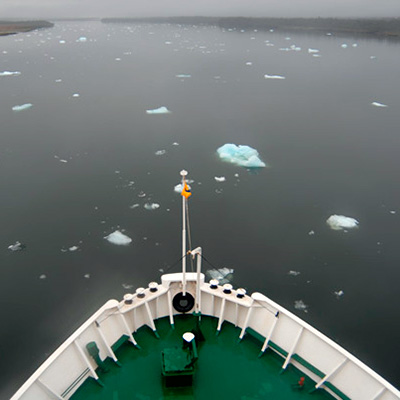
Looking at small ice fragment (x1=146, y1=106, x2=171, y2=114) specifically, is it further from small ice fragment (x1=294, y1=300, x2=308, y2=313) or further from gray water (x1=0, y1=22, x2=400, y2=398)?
small ice fragment (x1=294, y1=300, x2=308, y2=313)

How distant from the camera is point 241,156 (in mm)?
15859

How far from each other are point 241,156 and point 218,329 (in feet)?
35.5

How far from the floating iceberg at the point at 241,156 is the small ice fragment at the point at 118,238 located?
6981mm

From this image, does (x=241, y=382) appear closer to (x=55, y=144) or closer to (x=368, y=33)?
(x=55, y=144)

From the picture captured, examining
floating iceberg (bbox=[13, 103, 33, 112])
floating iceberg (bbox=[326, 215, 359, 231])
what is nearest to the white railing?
floating iceberg (bbox=[326, 215, 359, 231])

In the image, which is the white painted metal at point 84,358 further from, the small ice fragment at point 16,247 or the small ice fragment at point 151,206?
the small ice fragment at point 151,206

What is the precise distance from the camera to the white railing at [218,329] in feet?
16.4

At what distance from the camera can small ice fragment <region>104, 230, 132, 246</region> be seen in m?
10.5

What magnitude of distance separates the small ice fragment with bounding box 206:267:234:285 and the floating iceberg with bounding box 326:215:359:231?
4299 mm

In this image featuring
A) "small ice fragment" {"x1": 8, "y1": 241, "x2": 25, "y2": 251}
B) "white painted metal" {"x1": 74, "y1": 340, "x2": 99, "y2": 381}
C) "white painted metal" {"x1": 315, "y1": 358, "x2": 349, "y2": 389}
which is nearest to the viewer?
"white painted metal" {"x1": 315, "y1": 358, "x2": 349, "y2": 389}

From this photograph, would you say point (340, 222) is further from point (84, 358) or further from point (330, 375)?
point (84, 358)

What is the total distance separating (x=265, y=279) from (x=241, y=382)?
409 centimetres

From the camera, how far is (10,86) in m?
28.4

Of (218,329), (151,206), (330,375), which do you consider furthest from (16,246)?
(330,375)
